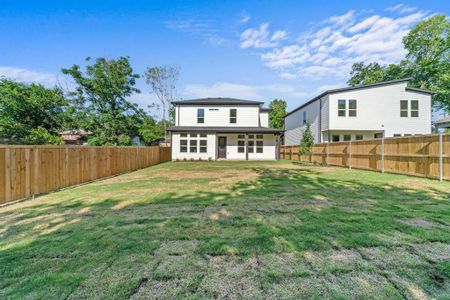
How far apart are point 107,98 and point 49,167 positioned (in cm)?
1612

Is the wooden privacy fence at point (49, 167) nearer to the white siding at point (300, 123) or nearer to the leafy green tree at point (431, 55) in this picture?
the white siding at point (300, 123)

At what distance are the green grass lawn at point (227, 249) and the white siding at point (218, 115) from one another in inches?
625

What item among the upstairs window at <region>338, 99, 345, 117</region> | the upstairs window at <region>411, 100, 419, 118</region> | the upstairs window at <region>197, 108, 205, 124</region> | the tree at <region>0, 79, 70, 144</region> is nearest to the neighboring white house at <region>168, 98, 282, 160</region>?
the upstairs window at <region>197, 108, 205, 124</region>

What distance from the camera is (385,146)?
10016 mm

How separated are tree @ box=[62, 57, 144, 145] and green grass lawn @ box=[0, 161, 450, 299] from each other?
1616 cm

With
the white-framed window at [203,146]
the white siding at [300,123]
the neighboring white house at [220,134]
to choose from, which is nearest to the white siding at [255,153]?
the neighboring white house at [220,134]

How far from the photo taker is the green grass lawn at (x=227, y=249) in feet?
5.98

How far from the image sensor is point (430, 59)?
24188mm

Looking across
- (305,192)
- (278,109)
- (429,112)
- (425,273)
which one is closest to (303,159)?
(429,112)

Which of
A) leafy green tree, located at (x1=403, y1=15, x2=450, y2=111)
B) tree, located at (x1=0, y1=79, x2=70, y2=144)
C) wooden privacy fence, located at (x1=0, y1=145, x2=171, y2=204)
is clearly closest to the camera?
wooden privacy fence, located at (x1=0, y1=145, x2=171, y2=204)

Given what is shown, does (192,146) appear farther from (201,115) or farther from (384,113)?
(384,113)

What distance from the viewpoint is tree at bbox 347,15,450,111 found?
23.2 metres

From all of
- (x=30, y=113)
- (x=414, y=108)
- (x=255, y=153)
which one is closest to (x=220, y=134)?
(x=255, y=153)

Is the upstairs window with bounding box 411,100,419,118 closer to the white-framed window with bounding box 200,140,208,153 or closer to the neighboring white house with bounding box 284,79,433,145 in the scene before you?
the neighboring white house with bounding box 284,79,433,145
